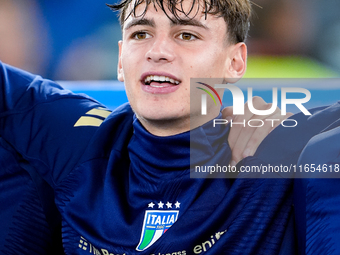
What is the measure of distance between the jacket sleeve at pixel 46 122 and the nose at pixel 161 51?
346 millimetres

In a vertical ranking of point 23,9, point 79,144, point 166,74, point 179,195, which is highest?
point 23,9

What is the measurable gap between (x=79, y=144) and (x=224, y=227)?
481 millimetres

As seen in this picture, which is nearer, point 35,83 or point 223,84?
point 223,84

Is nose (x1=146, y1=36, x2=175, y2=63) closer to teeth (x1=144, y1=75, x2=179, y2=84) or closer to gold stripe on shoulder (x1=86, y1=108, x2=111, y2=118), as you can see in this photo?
teeth (x1=144, y1=75, x2=179, y2=84)

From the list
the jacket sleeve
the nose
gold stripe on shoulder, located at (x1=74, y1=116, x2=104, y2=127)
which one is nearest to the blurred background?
the jacket sleeve

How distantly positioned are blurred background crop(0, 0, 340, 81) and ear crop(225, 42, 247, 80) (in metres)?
2.77

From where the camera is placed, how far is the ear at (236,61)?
40.6 inches

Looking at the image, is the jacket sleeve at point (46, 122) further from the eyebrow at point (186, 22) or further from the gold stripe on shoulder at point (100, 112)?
the eyebrow at point (186, 22)

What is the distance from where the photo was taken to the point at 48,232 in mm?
1109

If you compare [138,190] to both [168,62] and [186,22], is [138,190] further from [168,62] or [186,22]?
[186,22]

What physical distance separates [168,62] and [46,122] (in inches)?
18.9

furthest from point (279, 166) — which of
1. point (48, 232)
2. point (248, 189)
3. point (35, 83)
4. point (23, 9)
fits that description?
point (23, 9)

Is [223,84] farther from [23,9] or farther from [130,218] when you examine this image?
[23,9]

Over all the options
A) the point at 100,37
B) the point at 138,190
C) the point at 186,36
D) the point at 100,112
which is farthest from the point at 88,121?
the point at 100,37
